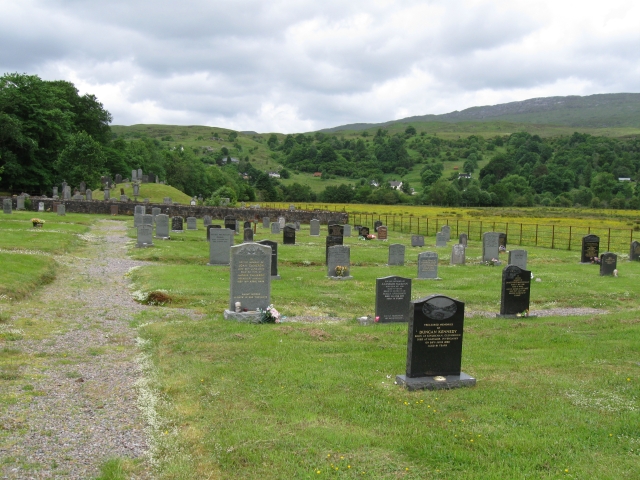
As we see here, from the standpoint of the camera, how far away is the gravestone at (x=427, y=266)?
73.7ft

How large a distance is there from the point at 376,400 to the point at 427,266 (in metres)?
15.1

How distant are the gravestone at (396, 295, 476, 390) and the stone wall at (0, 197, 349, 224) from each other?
4825 centimetres

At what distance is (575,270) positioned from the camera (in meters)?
26.6

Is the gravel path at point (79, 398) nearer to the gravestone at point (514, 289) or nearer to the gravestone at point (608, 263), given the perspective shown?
the gravestone at point (514, 289)

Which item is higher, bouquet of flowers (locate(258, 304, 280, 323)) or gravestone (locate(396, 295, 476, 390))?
gravestone (locate(396, 295, 476, 390))

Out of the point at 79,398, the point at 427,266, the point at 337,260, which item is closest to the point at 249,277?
the point at 79,398

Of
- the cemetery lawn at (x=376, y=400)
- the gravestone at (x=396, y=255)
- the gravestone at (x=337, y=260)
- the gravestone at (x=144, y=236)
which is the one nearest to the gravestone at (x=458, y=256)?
the gravestone at (x=396, y=255)

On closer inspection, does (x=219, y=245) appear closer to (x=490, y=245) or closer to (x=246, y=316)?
(x=246, y=316)

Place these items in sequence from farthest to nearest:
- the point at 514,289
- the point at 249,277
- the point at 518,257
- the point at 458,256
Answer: the point at 458,256, the point at 518,257, the point at 514,289, the point at 249,277

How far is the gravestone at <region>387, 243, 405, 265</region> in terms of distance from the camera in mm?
27072

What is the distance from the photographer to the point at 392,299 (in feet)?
47.0

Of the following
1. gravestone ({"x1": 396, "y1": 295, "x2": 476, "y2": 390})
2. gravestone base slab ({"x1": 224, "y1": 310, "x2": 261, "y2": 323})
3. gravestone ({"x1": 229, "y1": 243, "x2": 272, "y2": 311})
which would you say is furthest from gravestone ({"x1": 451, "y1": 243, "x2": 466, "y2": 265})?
gravestone ({"x1": 396, "y1": 295, "x2": 476, "y2": 390})

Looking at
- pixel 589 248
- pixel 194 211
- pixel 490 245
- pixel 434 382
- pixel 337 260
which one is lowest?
pixel 434 382

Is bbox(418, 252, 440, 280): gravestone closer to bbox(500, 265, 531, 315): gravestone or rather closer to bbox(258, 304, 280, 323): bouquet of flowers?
bbox(500, 265, 531, 315): gravestone
